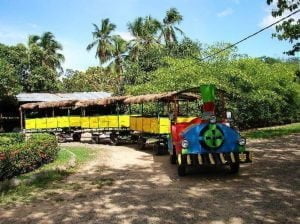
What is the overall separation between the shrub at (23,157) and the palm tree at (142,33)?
34287 mm

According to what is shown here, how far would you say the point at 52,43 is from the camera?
59.5 meters

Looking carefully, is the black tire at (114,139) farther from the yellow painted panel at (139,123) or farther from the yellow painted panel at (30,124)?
the yellow painted panel at (30,124)

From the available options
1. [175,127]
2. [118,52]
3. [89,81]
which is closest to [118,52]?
[118,52]

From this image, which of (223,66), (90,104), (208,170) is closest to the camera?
(208,170)

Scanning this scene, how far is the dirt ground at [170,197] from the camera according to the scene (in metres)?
7.95

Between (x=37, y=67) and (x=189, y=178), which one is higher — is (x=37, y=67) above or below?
above

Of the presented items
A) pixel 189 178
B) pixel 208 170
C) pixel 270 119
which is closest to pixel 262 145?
pixel 208 170

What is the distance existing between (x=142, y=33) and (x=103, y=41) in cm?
769

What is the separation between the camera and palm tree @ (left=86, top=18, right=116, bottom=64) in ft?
178

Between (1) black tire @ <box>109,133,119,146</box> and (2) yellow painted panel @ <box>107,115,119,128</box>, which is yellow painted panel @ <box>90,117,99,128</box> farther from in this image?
(1) black tire @ <box>109,133,119,146</box>

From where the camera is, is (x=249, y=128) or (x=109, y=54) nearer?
(x=249, y=128)

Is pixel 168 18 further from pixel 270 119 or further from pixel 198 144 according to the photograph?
pixel 198 144

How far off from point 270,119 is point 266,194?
87.9 feet

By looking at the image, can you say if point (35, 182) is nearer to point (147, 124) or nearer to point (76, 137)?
point (147, 124)
